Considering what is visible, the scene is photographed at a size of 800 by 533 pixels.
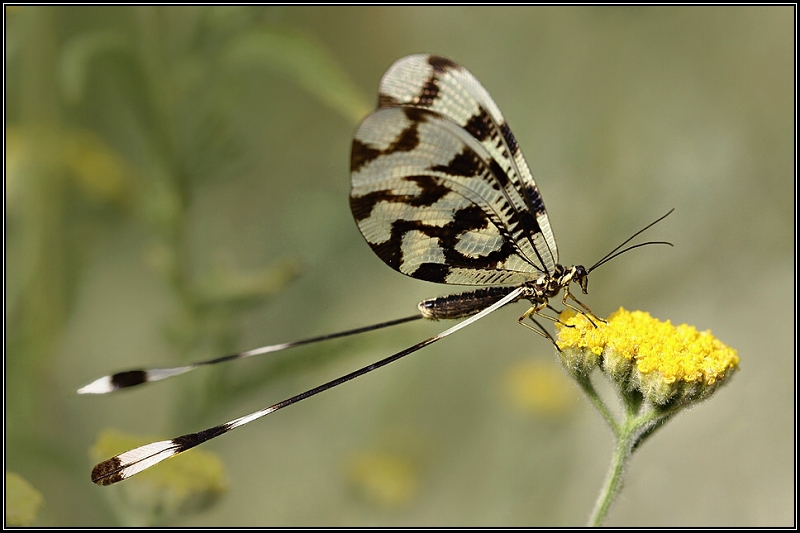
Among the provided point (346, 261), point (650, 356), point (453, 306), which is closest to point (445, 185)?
point (453, 306)

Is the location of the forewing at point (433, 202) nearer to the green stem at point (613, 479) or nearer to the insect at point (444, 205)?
the insect at point (444, 205)

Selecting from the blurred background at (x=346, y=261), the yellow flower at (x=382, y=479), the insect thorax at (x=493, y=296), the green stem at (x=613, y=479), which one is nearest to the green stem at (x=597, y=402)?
Result: the green stem at (x=613, y=479)

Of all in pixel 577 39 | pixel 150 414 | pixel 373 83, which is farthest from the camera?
pixel 373 83

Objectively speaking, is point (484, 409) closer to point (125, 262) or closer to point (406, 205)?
point (125, 262)

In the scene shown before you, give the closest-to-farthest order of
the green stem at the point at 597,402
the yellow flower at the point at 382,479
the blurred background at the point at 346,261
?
1. the green stem at the point at 597,402
2. the blurred background at the point at 346,261
3. the yellow flower at the point at 382,479

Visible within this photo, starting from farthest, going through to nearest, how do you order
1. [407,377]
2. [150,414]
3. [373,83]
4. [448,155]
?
[373,83]
[150,414]
[407,377]
[448,155]

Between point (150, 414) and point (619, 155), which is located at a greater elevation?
point (619, 155)

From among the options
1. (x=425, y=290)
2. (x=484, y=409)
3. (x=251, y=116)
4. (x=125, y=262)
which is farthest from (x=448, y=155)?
(x=125, y=262)
